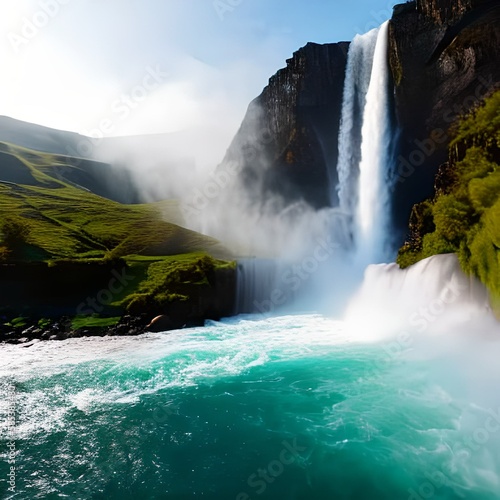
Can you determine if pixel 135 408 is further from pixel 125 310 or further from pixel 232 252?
pixel 232 252

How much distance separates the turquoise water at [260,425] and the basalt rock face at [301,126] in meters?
48.2

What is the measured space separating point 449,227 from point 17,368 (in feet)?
93.1

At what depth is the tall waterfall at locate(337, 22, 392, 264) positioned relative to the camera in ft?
165

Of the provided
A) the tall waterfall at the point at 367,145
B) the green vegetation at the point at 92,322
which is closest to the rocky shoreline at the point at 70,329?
the green vegetation at the point at 92,322

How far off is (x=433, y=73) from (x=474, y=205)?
32044mm

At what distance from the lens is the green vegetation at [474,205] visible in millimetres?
19734

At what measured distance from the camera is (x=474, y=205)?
72.5ft

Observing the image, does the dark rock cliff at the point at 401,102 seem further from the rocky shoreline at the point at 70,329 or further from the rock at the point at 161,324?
the rocky shoreline at the point at 70,329

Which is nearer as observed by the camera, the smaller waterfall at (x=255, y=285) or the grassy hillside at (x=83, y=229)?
the smaller waterfall at (x=255, y=285)

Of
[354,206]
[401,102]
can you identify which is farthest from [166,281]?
[401,102]

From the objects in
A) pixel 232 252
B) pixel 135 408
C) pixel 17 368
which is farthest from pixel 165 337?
pixel 232 252

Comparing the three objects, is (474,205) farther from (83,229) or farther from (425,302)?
(83,229)

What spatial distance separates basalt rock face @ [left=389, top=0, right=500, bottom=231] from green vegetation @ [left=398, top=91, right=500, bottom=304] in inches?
695

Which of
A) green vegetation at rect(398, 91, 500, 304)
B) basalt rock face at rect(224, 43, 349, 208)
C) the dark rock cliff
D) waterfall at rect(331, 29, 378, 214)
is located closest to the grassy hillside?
basalt rock face at rect(224, 43, 349, 208)
